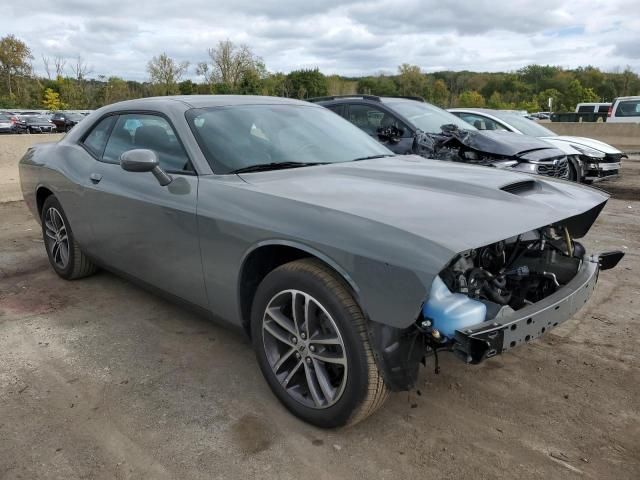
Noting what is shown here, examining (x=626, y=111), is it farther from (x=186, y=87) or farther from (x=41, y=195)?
(x=186, y=87)

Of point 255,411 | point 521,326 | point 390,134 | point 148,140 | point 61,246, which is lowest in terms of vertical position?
point 255,411

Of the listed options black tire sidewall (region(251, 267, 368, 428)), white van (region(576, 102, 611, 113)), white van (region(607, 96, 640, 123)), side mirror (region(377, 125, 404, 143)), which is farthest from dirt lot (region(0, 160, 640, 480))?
white van (region(576, 102, 611, 113))

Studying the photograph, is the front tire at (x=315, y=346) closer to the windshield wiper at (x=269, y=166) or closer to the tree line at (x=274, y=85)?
the windshield wiper at (x=269, y=166)

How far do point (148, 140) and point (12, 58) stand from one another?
203ft

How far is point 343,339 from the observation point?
2244 millimetres

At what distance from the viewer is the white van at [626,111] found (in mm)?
19328

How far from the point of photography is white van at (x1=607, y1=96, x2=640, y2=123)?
1933 centimetres

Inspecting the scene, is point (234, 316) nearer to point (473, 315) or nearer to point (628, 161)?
point (473, 315)

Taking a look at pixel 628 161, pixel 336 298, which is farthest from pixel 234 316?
pixel 628 161

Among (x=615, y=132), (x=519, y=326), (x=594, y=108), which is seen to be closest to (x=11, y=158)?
(x=519, y=326)

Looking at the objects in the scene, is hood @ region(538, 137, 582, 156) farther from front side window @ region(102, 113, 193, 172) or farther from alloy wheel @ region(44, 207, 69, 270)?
alloy wheel @ region(44, 207, 69, 270)

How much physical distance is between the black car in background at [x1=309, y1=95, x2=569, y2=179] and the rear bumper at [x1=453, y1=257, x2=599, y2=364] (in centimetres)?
424

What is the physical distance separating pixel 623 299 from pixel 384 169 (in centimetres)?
240

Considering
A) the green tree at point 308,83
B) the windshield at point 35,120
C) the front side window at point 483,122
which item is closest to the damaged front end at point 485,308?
the front side window at point 483,122
